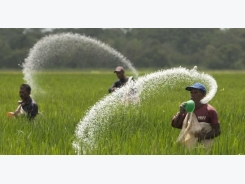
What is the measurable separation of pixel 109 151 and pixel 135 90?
2.16 metres

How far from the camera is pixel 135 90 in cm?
673

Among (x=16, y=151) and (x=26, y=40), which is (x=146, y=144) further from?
(x=26, y=40)

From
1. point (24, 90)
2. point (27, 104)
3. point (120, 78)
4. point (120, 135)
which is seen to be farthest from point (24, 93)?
point (120, 78)

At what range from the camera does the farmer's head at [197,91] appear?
4516 mm

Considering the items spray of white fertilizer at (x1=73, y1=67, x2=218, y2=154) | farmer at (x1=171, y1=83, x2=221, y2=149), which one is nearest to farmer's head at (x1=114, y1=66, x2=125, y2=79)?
spray of white fertilizer at (x1=73, y1=67, x2=218, y2=154)

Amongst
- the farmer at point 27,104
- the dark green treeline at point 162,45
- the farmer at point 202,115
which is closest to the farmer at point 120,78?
the farmer at point 27,104

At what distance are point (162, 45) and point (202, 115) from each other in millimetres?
39490

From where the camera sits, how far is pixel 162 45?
43.7 meters

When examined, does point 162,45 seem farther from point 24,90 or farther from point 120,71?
point 24,90

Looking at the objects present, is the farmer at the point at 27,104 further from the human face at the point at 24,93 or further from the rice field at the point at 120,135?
the rice field at the point at 120,135

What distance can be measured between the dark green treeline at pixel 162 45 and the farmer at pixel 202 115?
29.3 meters

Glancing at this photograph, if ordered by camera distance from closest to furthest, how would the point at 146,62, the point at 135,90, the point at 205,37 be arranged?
the point at 135,90
the point at 146,62
the point at 205,37

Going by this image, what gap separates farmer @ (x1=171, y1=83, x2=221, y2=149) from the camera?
4531 millimetres

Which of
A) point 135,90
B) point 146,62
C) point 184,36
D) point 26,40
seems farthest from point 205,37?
point 135,90
